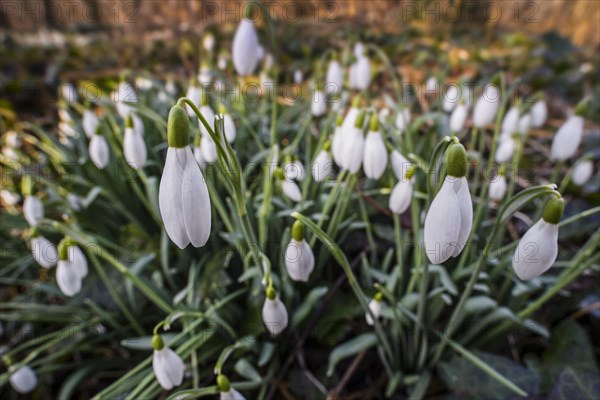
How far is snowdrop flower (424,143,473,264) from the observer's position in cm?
61

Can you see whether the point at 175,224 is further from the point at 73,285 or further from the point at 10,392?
the point at 10,392

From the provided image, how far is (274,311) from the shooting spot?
0.84 metres

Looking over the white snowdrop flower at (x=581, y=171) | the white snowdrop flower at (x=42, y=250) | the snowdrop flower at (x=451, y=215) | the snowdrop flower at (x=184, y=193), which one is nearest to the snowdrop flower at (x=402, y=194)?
the snowdrop flower at (x=451, y=215)

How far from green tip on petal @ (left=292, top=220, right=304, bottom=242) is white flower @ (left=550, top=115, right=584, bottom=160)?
867 millimetres

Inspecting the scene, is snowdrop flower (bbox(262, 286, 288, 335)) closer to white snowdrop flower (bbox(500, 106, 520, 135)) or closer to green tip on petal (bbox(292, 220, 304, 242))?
green tip on petal (bbox(292, 220, 304, 242))

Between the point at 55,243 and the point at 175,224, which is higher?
the point at 175,224

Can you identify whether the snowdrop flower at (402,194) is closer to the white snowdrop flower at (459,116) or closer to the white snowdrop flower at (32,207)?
the white snowdrop flower at (459,116)

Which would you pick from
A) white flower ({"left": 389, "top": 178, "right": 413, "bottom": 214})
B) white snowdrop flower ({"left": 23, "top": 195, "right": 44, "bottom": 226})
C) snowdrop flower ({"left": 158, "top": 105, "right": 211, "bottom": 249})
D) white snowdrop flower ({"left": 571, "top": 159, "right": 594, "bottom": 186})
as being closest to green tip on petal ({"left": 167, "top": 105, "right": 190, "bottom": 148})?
snowdrop flower ({"left": 158, "top": 105, "right": 211, "bottom": 249})

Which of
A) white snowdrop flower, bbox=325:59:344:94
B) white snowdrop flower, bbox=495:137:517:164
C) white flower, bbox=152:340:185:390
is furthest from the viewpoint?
white snowdrop flower, bbox=325:59:344:94

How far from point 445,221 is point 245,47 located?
71cm

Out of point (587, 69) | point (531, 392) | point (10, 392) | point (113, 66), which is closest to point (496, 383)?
point (531, 392)

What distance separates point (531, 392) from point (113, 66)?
3322mm

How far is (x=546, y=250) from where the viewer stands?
0.68 metres

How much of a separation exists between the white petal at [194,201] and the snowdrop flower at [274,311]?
241mm
